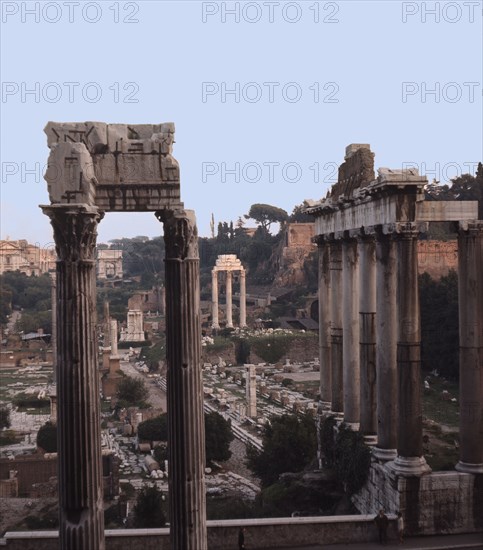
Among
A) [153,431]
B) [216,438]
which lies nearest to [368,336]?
[216,438]

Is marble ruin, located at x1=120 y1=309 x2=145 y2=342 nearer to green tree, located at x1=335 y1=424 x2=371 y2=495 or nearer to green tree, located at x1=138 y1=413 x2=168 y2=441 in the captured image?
green tree, located at x1=138 y1=413 x2=168 y2=441

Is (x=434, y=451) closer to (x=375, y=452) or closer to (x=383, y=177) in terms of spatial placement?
(x=375, y=452)

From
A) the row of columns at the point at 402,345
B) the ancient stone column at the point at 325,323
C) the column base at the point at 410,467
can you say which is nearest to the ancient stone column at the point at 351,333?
the row of columns at the point at 402,345

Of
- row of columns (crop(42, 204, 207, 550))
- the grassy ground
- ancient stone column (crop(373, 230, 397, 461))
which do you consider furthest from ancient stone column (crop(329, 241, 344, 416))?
row of columns (crop(42, 204, 207, 550))

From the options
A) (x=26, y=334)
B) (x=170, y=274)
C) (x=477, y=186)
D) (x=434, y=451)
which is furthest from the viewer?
(x=26, y=334)

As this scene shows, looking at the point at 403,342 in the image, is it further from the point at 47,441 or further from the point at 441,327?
the point at 441,327

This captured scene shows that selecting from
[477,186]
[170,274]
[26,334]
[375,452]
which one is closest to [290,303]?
[26,334]
